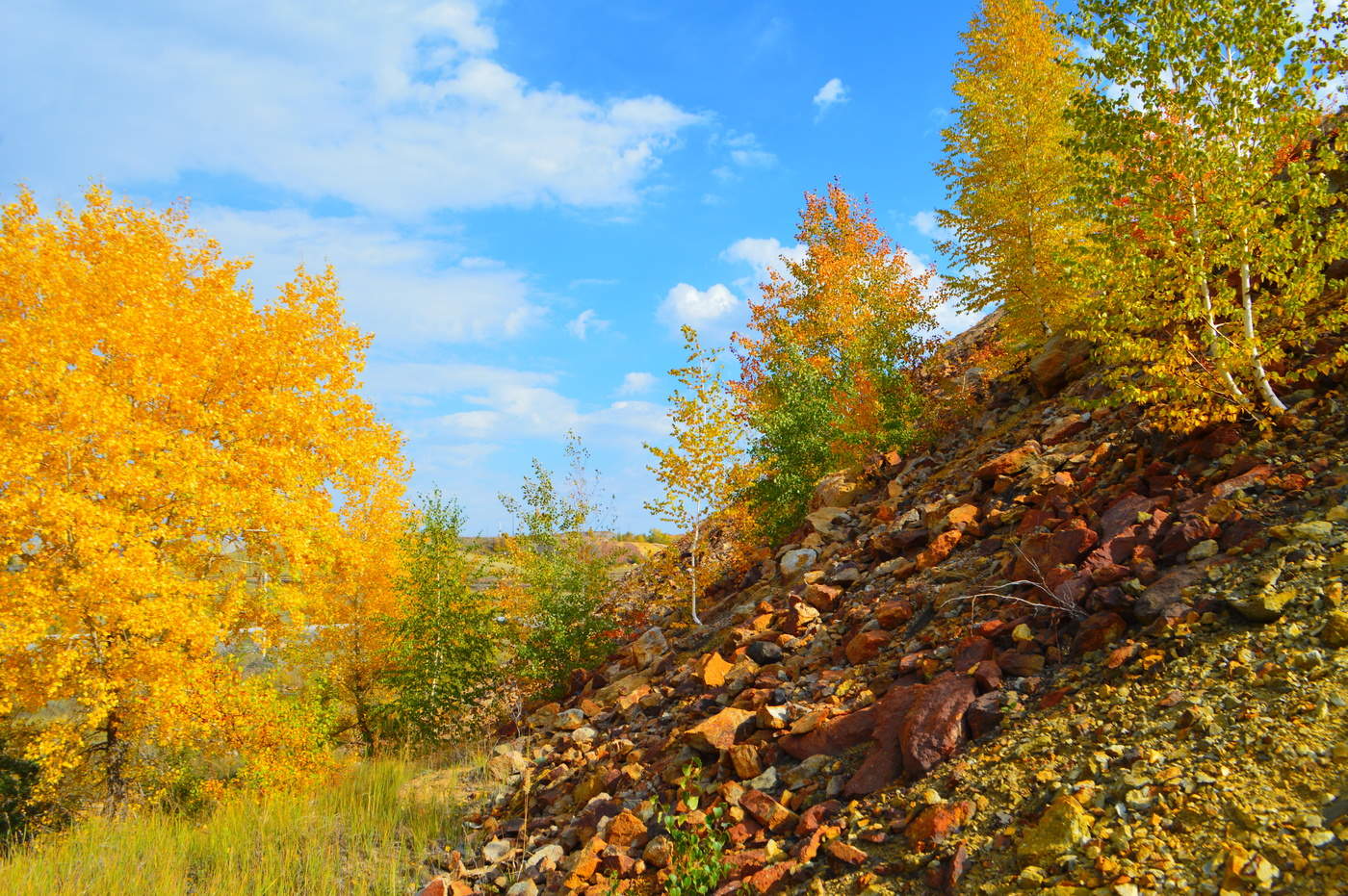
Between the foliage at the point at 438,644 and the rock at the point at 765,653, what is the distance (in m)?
6.48

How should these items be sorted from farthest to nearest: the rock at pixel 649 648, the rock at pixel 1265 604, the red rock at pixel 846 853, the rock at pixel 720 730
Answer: the rock at pixel 649 648 → the rock at pixel 720 730 → the rock at pixel 1265 604 → the red rock at pixel 846 853

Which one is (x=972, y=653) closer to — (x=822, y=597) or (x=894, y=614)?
(x=894, y=614)

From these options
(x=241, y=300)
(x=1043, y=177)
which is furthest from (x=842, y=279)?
(x=241, y=300)

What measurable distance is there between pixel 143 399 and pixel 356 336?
3.49 m

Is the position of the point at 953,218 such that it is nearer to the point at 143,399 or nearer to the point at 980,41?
the point at 980,41

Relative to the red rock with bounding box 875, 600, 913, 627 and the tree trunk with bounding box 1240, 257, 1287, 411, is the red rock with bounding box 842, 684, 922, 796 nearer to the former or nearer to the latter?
the red rock with bounding box 875, 600, 913, 627

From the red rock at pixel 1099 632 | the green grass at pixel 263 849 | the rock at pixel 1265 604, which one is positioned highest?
the rock at pixel 1265 604

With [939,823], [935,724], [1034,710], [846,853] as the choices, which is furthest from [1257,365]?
[846,853]

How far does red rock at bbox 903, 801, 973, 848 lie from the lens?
3.87m

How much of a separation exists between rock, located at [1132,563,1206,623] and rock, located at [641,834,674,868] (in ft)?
11.6

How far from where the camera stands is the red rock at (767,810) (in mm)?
4773

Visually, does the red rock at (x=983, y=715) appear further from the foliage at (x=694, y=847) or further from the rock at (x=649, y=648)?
the rock at (x=649, y=648)

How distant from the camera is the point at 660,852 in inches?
199

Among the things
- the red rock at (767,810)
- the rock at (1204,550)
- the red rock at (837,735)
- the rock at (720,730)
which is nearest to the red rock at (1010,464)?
the rock at (1204,550)
